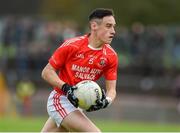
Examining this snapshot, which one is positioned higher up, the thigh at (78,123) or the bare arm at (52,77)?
the bare arm at (52,77)

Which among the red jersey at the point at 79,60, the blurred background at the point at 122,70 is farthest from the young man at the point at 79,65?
the blurred background at the point at 122,70

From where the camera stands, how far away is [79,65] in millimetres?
12391

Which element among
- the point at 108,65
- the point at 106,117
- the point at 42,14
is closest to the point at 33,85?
the point at 106,117

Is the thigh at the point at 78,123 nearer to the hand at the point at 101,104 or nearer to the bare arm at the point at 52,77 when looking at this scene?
the hand at the point at 101,104

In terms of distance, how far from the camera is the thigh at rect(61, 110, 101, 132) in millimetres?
12148

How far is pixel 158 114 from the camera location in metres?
28.6

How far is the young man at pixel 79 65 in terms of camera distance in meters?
12.3

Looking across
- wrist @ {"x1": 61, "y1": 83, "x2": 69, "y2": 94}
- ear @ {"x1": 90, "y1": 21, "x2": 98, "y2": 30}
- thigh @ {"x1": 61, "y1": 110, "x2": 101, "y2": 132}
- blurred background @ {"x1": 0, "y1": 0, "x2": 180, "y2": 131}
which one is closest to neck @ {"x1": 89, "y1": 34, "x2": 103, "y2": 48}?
ear @ {"x1": 90, "y1": 21, "x2": 98, "y2": 30}

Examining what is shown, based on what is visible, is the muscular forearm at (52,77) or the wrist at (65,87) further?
the muscular forearm at (52,77)

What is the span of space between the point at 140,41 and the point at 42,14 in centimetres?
1567

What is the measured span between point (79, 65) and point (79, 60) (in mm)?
71

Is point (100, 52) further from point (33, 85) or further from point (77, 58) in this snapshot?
point (33, 85)

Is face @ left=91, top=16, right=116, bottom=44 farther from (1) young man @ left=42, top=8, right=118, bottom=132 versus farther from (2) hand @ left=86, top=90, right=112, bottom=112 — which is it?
(2) hand @ left=86, top=90, right=112, bottom=112

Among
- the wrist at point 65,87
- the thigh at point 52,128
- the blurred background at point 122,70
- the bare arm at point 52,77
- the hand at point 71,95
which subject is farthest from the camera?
the blurred background at point 122,70
